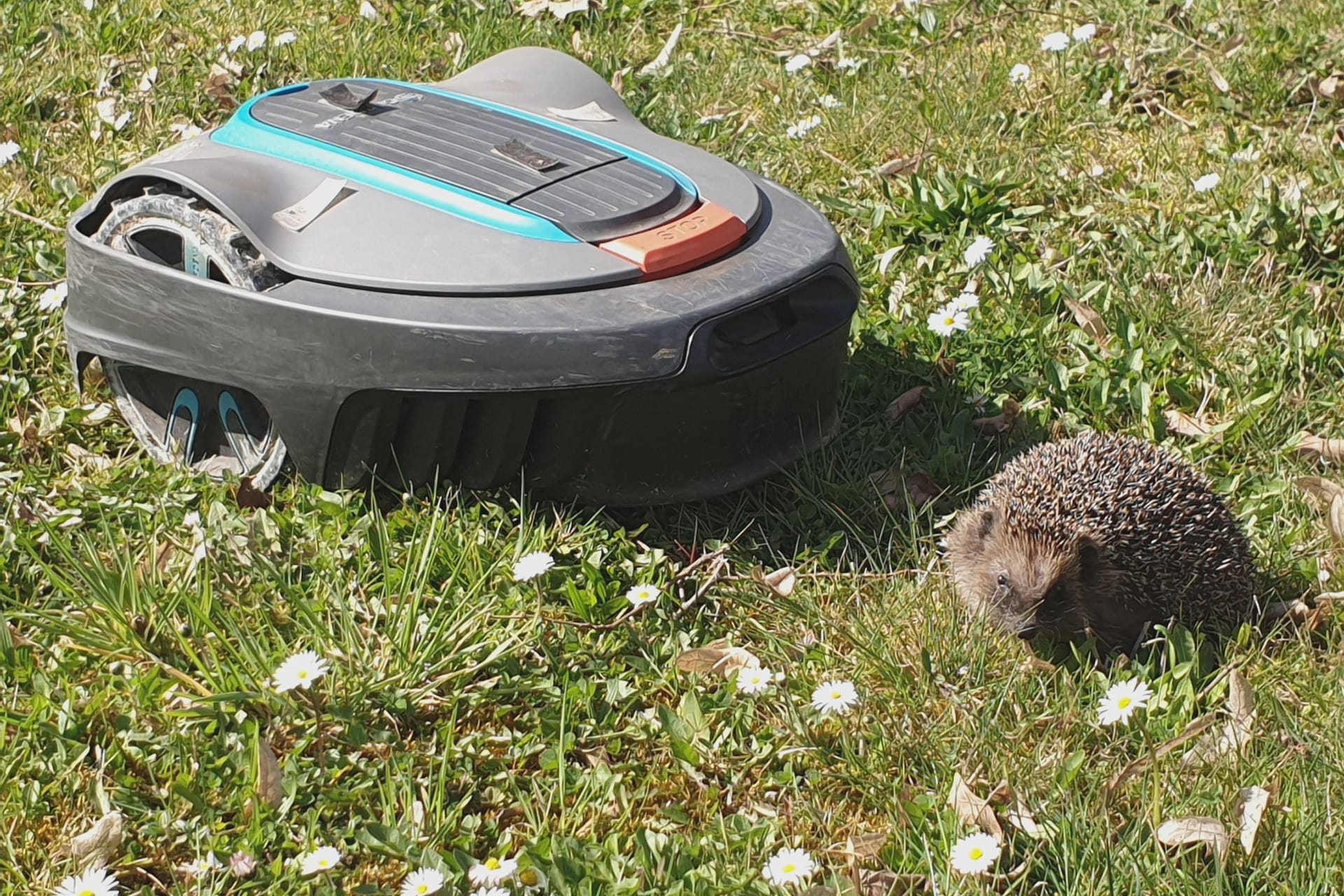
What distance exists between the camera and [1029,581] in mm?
3105

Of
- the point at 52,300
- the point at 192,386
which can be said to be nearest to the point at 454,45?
the point at 52,300

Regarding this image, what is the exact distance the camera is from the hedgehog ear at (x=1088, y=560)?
312cm

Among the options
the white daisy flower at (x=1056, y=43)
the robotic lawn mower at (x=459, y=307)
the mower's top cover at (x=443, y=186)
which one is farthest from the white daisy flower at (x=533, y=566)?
the white daisy flower at (x=1056, y=43)

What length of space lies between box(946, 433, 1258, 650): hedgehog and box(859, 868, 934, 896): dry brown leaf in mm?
783

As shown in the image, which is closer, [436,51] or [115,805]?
[115,805]

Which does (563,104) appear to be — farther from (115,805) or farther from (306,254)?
(115,805)

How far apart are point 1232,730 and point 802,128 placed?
3.06 m

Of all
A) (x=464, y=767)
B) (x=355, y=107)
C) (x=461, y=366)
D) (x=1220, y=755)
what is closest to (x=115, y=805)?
(x=464, y=767)

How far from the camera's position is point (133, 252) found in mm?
3359

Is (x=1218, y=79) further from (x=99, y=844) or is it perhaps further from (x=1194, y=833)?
(x=99, y=844)

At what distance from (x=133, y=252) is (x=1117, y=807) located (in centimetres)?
262

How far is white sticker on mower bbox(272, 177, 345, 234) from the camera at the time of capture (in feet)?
10.2

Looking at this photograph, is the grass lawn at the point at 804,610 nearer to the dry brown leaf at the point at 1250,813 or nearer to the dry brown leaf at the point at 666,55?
the dry brown leaf at the point at 1250,813

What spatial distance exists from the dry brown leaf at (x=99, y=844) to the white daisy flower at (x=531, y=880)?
29.8 inches
